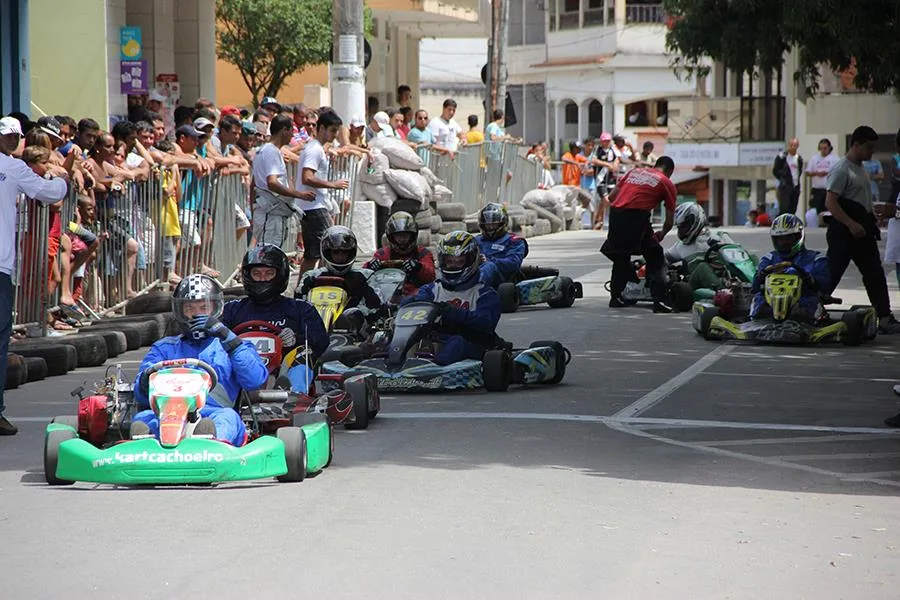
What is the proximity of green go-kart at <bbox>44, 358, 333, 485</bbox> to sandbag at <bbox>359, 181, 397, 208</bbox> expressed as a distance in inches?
577

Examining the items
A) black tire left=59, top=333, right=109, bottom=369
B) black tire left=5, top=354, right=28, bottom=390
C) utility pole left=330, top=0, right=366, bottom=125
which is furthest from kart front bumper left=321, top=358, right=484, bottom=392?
utility pole left=330, top=0, right=366, bottom=125

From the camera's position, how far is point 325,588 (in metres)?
6.30

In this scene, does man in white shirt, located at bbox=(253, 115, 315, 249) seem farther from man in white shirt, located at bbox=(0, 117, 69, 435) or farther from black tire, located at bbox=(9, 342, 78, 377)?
man in white shirt, located at bbox=(0, 117, 69, 435)

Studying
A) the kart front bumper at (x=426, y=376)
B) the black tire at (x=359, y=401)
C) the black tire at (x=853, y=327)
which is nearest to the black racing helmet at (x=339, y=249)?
the kart front bumper at (x=426, y=376)

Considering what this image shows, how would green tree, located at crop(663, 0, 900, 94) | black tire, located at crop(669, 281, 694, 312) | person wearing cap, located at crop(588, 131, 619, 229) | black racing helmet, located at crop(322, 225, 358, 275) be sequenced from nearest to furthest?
black racing helmet, located at crop(322, 225, 358, 275) → green tree, located at crop(663, 0, 900, 94) → black tire, located at crop(669, 281, 694, 312) → person wearing cap, located at crop(588, 131, 619, 229)

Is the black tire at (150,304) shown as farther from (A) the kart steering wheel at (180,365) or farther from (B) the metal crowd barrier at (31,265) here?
(A) the kart steering wheel at (180,365)

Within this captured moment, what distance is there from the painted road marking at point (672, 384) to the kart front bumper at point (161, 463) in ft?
11.5

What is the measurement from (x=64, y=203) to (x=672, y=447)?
6.86 meters

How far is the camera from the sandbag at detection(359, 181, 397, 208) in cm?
2338

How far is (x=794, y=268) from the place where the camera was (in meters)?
15.2

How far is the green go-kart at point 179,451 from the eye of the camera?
8.29 metres

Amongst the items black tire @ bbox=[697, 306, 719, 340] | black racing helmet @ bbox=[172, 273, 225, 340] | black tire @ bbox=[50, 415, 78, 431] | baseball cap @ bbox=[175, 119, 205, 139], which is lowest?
black tire @ bbox=[50, 415, 78, 431]

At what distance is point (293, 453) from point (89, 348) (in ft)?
18.7

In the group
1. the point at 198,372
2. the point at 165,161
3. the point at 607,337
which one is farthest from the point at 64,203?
the point at 198,372
